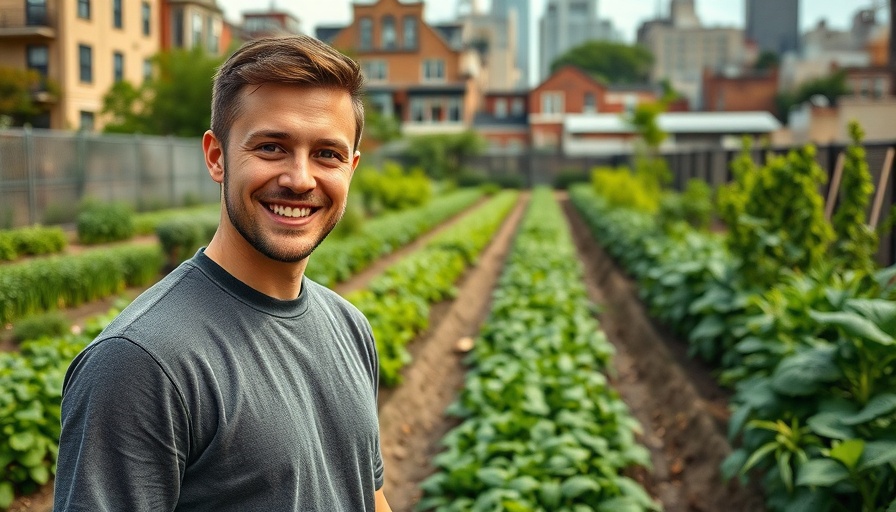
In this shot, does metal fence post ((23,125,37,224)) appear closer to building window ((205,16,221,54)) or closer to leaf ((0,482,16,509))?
leaf ((0,482,16,509))

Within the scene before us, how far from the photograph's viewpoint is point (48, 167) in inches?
468

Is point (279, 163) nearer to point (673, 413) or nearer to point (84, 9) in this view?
point (673, 413)

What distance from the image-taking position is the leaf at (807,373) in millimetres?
4590

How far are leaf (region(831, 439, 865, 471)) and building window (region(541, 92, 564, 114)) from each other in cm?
5354

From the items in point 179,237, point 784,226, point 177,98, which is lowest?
point 179,237

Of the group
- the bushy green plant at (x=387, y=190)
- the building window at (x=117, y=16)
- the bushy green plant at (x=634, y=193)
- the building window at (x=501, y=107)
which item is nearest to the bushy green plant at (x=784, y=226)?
the building window at (x=117, y=16)

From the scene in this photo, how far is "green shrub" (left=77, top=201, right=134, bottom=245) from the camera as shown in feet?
39.5

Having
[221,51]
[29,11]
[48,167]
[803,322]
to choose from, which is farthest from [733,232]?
[221,51]

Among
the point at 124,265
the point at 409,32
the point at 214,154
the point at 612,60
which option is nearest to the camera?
the point at 214,154

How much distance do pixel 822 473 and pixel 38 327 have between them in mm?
5268

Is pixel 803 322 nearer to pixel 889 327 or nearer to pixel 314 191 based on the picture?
pixel 889 327

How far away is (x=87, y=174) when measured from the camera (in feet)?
45.4

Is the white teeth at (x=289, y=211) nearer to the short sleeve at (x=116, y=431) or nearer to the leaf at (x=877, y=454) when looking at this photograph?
the short sleeve at (x=116, y=431)

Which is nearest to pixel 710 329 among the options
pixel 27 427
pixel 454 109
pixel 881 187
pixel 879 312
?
pixel 879 312
